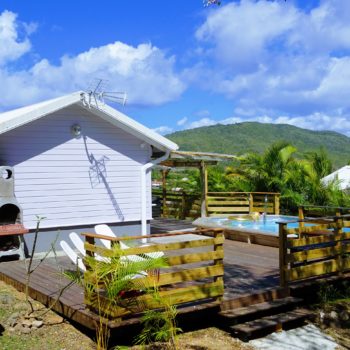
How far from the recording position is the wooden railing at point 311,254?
793 cm

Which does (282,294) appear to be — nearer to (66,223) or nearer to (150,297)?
(150,297)

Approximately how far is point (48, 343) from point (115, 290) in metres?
1.13

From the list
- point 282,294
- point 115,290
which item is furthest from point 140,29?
point 115,290

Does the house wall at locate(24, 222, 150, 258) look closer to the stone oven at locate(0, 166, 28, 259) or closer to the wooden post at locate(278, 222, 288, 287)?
the stone oven at locate(0, 166, 28, 259)

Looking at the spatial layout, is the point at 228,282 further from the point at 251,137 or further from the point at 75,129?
the point at 251,137

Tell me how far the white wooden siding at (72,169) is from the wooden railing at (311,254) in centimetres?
508

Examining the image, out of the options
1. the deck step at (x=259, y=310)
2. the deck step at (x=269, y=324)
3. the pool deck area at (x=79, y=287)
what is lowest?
the deck step at (x=269, y=324)

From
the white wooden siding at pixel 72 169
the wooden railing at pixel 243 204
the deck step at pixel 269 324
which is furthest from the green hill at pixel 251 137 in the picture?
the deck step at pixel 269 324

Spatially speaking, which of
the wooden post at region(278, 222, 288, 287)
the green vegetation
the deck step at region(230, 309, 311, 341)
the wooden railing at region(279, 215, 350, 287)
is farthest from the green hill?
the deck step at region(230, 309, 311, 341)

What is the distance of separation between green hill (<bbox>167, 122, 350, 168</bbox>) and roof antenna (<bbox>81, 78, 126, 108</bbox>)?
6973 cm

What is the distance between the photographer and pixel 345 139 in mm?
Result: 97438

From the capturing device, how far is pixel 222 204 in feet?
58.6

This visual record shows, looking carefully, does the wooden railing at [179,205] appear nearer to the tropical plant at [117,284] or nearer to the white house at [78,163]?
the white house at [78,163]

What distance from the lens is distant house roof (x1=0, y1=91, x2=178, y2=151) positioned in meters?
10.5
